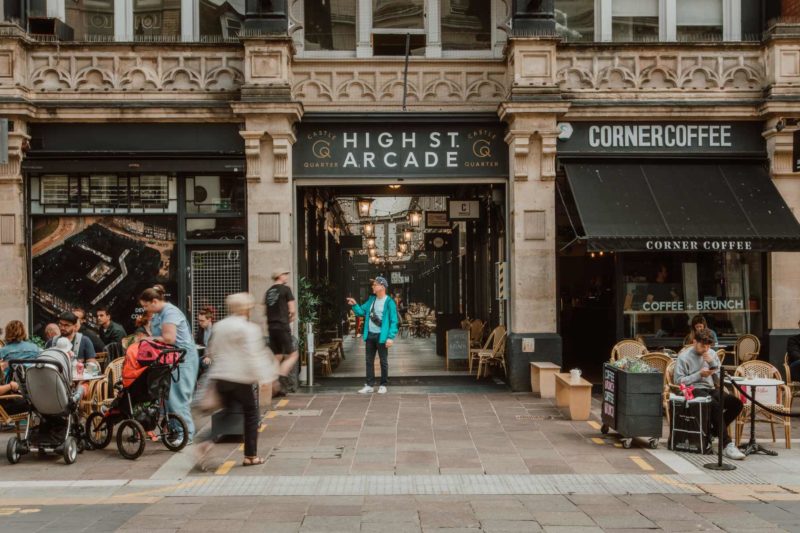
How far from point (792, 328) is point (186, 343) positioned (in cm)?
1025

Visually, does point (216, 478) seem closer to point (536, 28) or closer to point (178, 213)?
point (178, 213)

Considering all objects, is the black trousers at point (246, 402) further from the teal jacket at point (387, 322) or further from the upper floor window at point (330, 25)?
the upper floor window at point (330, 25)

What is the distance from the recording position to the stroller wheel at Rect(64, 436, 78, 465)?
884 centimetres

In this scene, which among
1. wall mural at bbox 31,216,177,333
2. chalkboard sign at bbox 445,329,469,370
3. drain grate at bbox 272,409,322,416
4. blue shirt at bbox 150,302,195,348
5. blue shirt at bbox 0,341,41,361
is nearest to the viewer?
blue shirt at bbox 150,302,195,348

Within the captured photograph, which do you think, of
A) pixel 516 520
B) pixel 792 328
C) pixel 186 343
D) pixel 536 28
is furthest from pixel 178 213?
pixel 792 328

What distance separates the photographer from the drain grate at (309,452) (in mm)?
9141

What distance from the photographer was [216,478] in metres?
8.16

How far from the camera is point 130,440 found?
900cm

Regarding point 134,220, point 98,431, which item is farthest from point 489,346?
point 98,431

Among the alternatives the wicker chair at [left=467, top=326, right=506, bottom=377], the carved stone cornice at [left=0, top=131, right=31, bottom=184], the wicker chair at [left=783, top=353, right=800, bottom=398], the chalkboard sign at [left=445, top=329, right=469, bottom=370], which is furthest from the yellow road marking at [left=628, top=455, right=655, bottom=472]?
the carved stone cornice at [left=0, top=131, right=31, bottom=184]

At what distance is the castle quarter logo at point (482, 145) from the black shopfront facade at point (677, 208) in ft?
3.89

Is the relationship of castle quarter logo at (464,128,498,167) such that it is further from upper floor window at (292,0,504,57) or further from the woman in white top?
the woman in white top

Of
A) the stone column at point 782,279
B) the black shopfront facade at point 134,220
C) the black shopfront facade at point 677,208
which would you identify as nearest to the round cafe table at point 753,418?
the black shopfront facade at point 677,208

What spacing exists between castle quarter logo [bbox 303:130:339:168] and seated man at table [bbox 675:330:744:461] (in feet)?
22.6
